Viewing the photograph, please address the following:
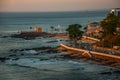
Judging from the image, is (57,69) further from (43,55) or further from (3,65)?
(43,55)

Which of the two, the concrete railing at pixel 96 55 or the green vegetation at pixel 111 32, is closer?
the concrete railing at pixel 96 55

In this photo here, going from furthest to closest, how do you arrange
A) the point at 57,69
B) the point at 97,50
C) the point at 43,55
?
the point at 43,55
the point at 97,50
the point at 57,69

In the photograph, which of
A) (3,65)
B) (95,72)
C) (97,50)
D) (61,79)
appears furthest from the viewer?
(97,50)

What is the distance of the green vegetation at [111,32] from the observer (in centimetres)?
5416

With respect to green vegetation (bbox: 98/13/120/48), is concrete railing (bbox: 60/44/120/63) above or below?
below

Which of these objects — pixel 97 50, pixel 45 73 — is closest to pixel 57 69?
pixel 45 73

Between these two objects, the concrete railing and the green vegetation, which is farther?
the green vegetation

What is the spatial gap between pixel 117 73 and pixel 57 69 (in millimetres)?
7778

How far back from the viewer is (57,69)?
4459 cm

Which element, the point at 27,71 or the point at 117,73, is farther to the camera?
the point at 27,71

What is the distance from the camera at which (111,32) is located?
191 ft

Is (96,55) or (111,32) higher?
(111,32)

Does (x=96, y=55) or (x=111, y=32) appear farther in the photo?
(x=111, y=32)

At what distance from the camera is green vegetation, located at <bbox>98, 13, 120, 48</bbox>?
54156 millimetres
